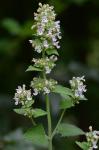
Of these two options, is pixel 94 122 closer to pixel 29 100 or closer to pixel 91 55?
pixel 91 55

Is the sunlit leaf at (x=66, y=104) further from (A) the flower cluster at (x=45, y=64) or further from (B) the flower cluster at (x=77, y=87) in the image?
(A) the flower cluster at (x=45, y=64)

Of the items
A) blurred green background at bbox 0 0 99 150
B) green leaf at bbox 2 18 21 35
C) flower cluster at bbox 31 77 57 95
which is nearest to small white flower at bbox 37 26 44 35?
flower cluster at bbox 31 77 57 95

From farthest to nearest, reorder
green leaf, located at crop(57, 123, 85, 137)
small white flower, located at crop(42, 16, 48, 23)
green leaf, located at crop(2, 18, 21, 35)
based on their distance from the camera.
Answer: green leaf, located at crop(2, 18, 21, 35) → green leaf, located at crop(57, 123, 85, 137) → small white flower, located at crop(42, 16, 48, 23)

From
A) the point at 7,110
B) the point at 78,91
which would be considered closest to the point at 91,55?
the point at 7,110

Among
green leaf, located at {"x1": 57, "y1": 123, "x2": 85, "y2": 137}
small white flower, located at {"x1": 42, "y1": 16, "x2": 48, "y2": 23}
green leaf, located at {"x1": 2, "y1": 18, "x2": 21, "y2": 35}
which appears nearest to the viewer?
small white flower, located at {"x1": 42, "y1": 16, "x2": 48, "y2": 23}

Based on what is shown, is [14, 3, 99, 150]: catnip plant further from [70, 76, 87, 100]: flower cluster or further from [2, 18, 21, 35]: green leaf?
[2, 18, 21, 35]: green leaf

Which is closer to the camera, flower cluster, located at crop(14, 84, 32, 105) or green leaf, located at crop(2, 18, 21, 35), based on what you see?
flower cluster, located at crop(14, 84, 32, 105)

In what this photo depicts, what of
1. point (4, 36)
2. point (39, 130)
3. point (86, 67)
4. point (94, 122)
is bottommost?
point (39, 130)

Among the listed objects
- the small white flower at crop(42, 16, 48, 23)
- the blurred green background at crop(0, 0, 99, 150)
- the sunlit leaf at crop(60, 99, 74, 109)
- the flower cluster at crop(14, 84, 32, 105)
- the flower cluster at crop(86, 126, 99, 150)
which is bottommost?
the flower cluster at crop(86, 126, 99, 150)
